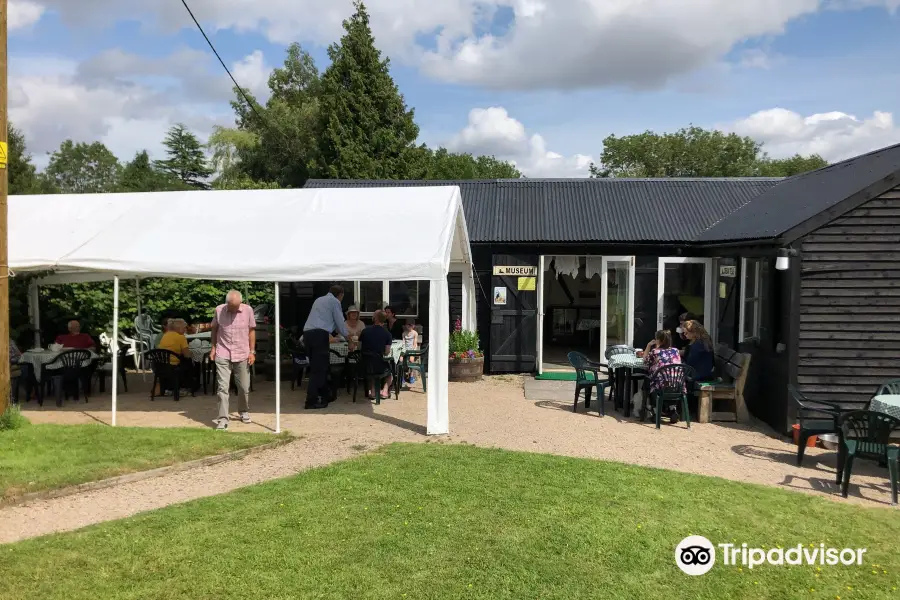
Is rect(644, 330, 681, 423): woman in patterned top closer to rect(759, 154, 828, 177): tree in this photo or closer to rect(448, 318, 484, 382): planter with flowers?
rect(448, 318, 484, 382): planter with flowers

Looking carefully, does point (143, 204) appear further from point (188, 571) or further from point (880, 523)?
point (880, 523)

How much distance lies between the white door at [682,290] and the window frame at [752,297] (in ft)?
6.15

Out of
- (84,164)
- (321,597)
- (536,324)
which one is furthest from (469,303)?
(84,164)

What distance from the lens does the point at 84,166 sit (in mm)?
55219

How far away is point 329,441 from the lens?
283 inches

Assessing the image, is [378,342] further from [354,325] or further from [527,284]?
[527,284]

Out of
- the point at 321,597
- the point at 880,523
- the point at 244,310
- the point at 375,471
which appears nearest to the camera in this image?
the point at 321,597

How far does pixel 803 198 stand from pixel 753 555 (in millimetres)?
6873

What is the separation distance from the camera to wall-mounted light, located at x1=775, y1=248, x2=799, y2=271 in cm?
764

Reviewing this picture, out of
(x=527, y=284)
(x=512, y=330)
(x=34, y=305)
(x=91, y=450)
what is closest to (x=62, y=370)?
(x=34, y=305)

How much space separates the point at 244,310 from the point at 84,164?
56.5 metres

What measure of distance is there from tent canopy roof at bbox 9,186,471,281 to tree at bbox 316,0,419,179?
20.2 meters

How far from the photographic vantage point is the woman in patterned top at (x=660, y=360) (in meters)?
8.09

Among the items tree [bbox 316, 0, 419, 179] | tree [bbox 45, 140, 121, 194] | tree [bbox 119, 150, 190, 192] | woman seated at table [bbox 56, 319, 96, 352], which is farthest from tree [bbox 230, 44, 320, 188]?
woman seated at table [bbox 56, 319, 96, 352]
